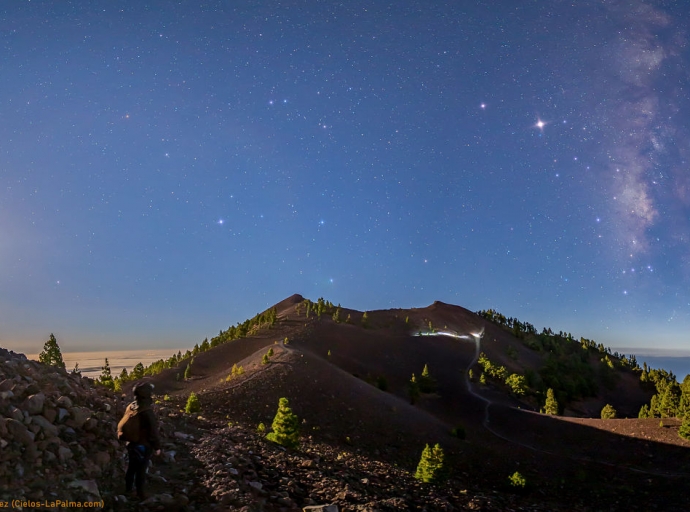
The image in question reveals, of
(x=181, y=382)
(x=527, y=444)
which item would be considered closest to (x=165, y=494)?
(x=527, y=444)

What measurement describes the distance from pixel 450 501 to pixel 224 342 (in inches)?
2781

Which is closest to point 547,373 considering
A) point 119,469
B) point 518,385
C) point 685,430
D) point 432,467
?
point 518,385

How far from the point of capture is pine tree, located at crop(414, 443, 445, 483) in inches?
787

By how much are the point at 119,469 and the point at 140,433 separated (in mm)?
2445

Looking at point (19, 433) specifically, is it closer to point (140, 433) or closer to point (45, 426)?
point (45, 426)

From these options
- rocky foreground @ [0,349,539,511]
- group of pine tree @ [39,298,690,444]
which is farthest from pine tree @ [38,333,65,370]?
rocky foreground @ [0,349,539,511]

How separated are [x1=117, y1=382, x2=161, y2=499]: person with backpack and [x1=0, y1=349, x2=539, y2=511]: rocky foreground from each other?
0.65m

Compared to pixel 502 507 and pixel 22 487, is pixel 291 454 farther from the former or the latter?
pixel 22 487

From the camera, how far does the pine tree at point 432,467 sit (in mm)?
19984

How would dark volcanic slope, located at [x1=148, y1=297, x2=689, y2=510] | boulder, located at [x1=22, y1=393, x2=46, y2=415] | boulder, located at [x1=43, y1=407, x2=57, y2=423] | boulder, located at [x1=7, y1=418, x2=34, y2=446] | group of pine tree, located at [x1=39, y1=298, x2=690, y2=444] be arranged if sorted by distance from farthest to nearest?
1. group of pine tree, located at [x1=39, y1=298, x2=690, y2=444]
2. dark volcanic slope, located at [x1=148, y1=297, x2=689, y2=510]
3. boulder, located at [x1=43, y1=407, x2=57, y2=423]
4. boulder, located at [x1=22, y1=393, x2=46, y2=415]
5. boulder, located at [x1=7, y1=418, x2=34, y2=446]

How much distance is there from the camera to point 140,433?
8586mm

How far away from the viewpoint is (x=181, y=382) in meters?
53.1

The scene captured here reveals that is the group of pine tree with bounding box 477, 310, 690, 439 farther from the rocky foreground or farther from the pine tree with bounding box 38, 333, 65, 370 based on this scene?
the pine tree with bounding box 38, 333, 65, 370

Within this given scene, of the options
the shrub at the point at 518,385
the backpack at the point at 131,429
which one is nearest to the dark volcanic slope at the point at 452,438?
the shrub at the point at 518,385
